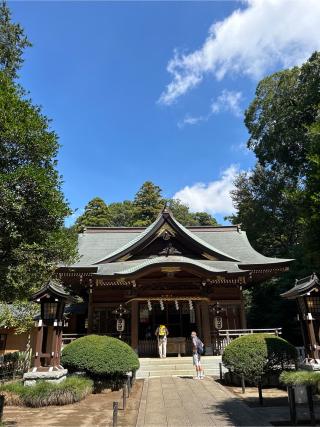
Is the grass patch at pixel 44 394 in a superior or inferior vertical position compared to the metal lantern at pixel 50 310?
inferior

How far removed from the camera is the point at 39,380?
10352mm

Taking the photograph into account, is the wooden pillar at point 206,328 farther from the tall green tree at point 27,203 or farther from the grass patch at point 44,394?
the tall green tree at point 27,203

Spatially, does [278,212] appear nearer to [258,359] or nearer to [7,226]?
[258,359]

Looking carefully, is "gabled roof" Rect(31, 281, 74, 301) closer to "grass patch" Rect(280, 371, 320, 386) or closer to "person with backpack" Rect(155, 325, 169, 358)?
"person with backpack" Rect(155, 325, 169, 358)

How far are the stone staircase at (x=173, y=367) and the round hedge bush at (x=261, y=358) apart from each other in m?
3.74

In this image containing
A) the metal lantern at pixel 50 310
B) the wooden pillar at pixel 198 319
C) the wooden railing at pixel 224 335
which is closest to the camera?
the metal lantern at pixel 50 310

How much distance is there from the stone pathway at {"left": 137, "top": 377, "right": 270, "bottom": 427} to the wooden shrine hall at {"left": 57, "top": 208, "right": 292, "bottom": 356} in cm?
538

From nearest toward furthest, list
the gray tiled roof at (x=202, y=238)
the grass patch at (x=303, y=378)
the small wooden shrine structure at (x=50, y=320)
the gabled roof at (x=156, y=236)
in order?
the grass patch at (x=303, y=378) → the small wooden shrine structure at (x=50, y=320) → the gabled roof at (x=156, y=236) → the gray tiled roof at (x=202, y=238)

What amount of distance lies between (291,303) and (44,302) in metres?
18.6

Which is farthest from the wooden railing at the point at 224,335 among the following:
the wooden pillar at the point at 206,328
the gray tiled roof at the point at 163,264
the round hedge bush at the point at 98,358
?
the round hedge bush at the point at 98,358

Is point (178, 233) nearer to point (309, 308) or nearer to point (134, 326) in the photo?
point (134, 326)

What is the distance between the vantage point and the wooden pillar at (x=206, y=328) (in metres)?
16.9

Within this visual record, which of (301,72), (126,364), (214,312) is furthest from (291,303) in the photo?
(301,72)

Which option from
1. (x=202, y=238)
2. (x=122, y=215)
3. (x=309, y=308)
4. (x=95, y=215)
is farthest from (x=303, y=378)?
(x=122, y=215)
